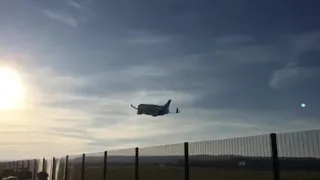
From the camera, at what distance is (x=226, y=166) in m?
11.7

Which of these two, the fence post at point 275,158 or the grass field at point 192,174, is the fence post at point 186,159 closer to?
the grass field at point 192,174

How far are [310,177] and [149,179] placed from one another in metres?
8.96

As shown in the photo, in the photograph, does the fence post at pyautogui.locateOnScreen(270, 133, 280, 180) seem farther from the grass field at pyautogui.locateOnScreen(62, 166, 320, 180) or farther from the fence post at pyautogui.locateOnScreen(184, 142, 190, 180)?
the fence post at pyautogui.locateOnScreen(184, 142, 190, 180)

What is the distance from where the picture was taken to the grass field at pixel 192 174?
9.78 metres

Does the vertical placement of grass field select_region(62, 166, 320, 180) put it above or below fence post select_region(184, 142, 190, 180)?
below

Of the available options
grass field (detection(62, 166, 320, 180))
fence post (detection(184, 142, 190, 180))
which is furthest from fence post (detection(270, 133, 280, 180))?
fence post (detection(184, 142, 190, 180))

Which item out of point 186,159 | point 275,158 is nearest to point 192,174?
point 186,159

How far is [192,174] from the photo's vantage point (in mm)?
13516

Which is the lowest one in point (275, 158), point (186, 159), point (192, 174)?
point (192, 174)

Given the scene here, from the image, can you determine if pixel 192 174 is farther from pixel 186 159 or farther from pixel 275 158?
pixel 275 158

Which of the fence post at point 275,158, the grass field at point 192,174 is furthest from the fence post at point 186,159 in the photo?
the fence post at point 275,158

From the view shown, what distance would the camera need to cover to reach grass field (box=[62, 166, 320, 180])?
9777 millimetres

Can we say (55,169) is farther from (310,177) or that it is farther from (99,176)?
(310,177)

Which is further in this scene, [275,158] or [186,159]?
[186,159]
